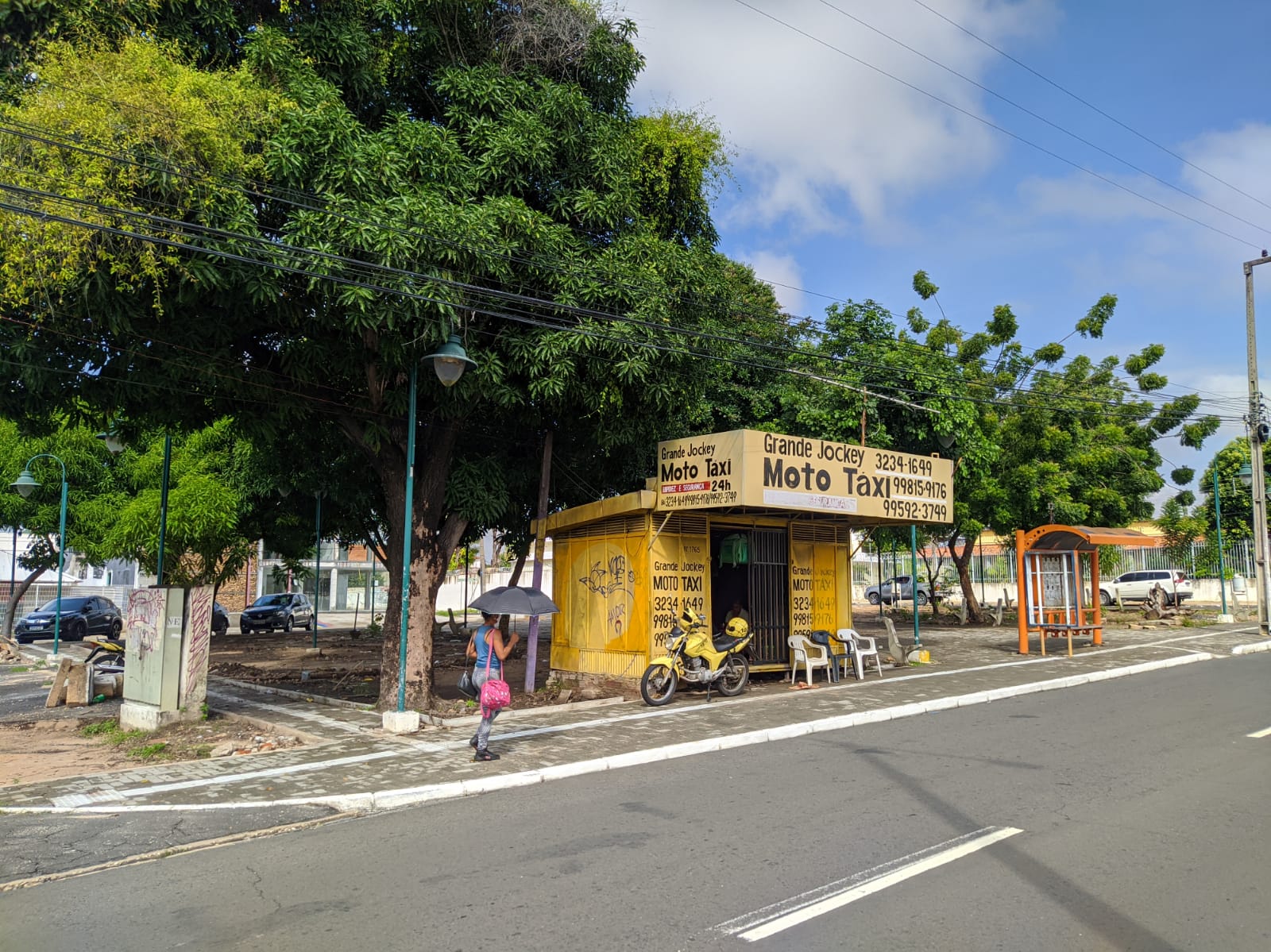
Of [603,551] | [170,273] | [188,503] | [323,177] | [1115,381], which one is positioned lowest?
[603,551]

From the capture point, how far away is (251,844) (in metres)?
6.60

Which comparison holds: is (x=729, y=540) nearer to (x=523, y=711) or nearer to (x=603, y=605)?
(x=603, y=605)

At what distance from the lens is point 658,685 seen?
42.5 feet

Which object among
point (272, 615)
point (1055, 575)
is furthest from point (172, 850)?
point (272, 615)

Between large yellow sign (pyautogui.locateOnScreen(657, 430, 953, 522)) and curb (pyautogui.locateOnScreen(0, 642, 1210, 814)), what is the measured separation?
333cm

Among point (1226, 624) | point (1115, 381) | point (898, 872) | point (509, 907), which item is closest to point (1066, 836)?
point (898, 872)

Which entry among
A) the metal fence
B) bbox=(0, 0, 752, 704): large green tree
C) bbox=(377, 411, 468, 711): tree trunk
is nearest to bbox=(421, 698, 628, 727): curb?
bbox=(377, 411, 468, 711): tree trunk

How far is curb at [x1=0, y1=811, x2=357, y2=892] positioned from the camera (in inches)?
229

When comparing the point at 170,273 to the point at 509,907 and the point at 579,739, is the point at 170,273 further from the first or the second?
the point at 509,907

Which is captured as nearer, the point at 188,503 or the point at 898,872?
the point at 898,872

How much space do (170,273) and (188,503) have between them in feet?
46.2

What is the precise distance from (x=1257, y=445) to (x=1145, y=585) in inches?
551

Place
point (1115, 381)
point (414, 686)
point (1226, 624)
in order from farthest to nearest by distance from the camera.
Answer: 1. point (1115, 381)
2. point (1226, 624)
3. point (414, 686)

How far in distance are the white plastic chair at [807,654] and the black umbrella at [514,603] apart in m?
6.27
